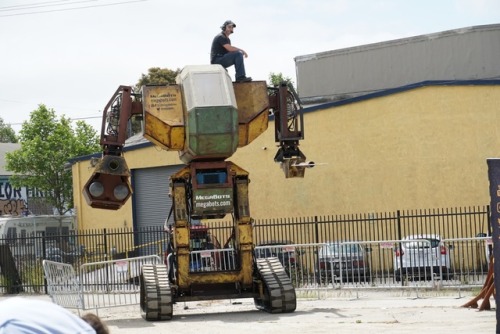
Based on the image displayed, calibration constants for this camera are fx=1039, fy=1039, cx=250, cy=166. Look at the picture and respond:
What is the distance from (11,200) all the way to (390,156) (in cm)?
4230

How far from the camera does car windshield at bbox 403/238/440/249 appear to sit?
2158 cm

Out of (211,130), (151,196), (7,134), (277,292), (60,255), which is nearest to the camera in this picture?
(211,130)

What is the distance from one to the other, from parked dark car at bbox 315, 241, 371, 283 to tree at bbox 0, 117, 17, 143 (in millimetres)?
96733

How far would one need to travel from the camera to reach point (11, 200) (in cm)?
7088

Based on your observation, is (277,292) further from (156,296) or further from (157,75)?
(157,75)

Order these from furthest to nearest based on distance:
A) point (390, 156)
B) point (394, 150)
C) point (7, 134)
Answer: point (7, 134) < point (390, 156) < point (394, 150)

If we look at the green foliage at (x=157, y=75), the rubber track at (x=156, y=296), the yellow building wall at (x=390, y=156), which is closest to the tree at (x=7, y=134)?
the green foliage at (x=157, y=75)

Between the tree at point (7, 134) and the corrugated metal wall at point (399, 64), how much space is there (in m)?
76.8

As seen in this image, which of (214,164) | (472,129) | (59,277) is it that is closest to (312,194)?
(472,129)

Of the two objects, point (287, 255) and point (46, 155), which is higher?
point (46, 155)

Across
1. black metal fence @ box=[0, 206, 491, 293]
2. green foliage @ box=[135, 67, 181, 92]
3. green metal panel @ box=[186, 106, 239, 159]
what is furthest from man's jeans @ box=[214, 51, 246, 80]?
green foliage @ box=[135, 67, 181, 92]

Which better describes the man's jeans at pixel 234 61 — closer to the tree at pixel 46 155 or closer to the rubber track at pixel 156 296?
the rubber track at pixel 156 296

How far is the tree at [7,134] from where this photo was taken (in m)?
116

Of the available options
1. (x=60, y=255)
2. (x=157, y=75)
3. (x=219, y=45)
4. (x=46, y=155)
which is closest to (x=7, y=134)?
(x=157, y=75)
